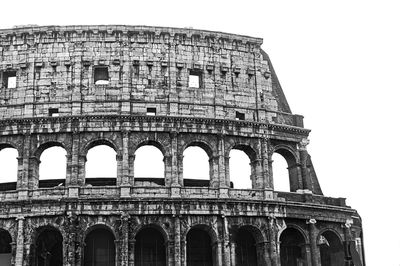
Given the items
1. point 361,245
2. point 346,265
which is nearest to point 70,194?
point 346,265

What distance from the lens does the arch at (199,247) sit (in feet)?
97.9

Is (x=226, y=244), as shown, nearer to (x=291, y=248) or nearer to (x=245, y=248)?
(x=245, y=248)

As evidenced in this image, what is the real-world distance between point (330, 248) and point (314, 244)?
2499 millimetres

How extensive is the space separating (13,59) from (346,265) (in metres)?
19.5

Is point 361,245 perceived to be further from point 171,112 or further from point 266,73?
point 171,112

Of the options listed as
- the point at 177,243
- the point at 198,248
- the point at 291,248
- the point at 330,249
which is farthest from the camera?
the point at 330,249

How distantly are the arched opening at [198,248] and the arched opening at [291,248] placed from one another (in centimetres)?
377

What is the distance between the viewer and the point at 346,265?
102ft

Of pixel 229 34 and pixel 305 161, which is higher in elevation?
pixel 229 34

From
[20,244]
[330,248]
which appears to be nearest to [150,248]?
[20,244]

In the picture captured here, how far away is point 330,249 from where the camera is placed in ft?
107

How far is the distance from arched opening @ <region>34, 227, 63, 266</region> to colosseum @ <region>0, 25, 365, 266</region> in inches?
2.5

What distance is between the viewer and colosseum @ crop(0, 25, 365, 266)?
93.9ft

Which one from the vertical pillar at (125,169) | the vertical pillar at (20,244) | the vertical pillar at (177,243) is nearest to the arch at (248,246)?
the vertical pillar at (177,243)
